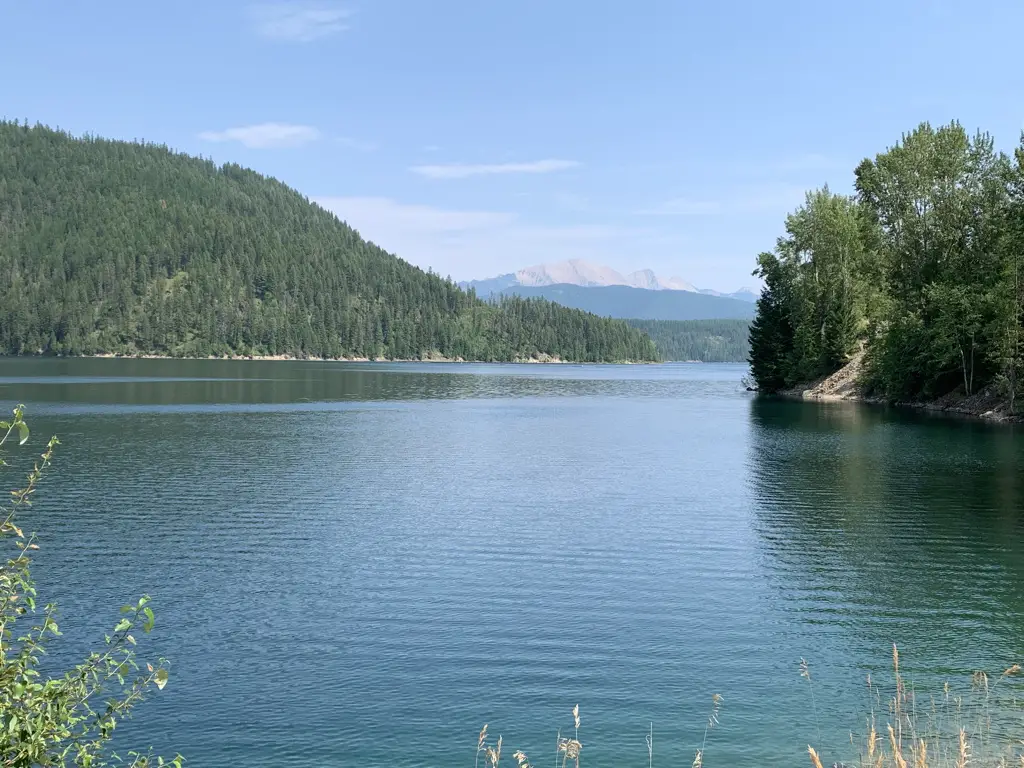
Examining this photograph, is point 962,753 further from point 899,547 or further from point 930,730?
point 899,547

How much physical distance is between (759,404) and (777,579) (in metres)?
81.9

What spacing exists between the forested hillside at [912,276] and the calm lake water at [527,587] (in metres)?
23.3

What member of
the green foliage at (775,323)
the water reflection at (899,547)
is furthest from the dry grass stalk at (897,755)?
the green foliage at (775,323)

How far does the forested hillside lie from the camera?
7569 cm

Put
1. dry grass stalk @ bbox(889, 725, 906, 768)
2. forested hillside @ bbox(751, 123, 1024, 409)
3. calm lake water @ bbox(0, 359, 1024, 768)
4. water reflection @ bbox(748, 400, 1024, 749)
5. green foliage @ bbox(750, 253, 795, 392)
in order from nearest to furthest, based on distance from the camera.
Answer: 1. dry grass stalk @ bbox(889, 725, 906, 768)
2. calm lake water @ bbox(0, 359, 1024, 768)
3. water reflection @ bbox(748, 400, 1024, 749)
4. forested hillside @ bbox(751, 123, 1024, 409)
5. green foliage @ bbox(750, 253, 795, 392)

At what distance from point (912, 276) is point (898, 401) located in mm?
14234

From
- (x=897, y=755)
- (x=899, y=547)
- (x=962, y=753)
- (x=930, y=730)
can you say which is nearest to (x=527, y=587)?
(x=930, y=730)

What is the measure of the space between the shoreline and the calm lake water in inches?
879

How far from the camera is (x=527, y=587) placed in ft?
82.2

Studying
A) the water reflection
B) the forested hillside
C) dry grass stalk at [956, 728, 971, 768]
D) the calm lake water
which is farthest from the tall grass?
the forested hillside

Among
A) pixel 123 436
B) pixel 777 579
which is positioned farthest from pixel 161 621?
pixel 123 436

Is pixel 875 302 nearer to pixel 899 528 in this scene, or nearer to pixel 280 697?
pixel 899 528

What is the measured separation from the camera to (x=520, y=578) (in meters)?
26.1

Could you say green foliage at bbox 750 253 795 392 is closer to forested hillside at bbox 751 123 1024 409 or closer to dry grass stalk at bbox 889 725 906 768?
forested hillside at bbox 751 123 1024 409
